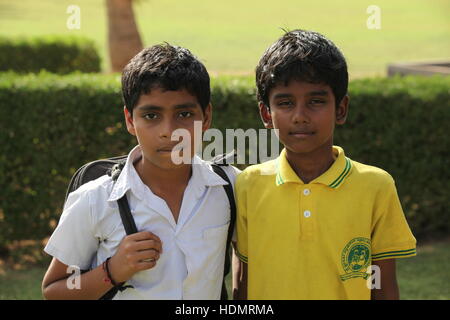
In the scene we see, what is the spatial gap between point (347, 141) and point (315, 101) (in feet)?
11.6

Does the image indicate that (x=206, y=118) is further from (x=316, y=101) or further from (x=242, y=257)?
(x=242, y=257)

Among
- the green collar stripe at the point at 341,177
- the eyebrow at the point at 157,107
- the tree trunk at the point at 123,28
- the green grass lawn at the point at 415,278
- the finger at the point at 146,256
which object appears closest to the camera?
the finger at the point at 146,256

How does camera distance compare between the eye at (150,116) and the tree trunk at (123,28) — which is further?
the tree trunk at (123,28)

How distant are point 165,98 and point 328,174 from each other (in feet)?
2.25

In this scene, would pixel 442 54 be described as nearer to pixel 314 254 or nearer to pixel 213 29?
pixel 213 29

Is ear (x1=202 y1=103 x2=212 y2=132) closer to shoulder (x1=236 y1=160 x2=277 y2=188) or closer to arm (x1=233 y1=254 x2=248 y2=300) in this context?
shoulder (x1=236 y1=160 x2=277 y2=188)

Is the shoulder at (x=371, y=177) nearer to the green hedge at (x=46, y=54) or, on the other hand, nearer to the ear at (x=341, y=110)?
the ear at (x=341, y=110)

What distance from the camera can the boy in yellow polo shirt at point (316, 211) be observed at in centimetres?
264

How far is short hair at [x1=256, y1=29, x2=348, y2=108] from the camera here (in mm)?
2652

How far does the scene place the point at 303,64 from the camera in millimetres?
2654

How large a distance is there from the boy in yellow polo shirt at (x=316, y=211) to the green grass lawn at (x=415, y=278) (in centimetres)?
283

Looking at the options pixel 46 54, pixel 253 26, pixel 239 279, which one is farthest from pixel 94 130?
pixel 253 26

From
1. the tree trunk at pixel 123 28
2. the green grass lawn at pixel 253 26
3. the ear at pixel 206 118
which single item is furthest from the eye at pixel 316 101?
the green grass lawn at pixel 253 26

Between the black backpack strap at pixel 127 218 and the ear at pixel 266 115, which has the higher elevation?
the ear at pixel 266 115
